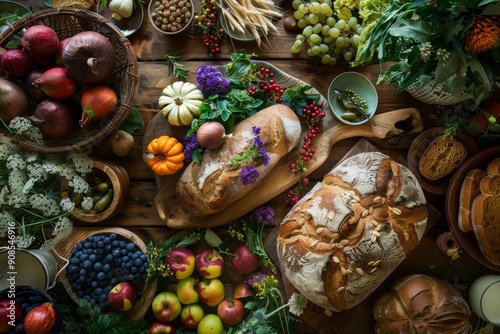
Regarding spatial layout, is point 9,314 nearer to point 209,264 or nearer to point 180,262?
point 180,262

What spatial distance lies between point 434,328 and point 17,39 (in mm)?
1998

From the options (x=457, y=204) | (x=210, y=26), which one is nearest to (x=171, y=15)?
(x=210, y=26)

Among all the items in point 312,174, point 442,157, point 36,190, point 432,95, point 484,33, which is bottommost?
point 36,190

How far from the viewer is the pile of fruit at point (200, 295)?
1.90 metres

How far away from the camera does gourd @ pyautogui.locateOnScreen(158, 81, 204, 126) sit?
1.91 metres

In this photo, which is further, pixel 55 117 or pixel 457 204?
pixel 457 204

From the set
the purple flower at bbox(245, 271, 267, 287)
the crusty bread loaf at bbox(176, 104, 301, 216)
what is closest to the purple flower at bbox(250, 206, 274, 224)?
the crusty bread loaf at bbox(176, 104, 301, 216)

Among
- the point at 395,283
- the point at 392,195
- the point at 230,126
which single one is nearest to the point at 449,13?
the point at 392,195

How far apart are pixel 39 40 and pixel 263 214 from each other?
1127mm

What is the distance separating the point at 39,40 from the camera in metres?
1.74

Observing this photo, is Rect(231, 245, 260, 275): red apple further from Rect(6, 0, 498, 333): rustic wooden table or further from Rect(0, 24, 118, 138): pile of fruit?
Rect(0, 24, 118, 138): pile of fruit

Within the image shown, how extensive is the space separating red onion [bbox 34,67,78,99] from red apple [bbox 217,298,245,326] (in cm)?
106

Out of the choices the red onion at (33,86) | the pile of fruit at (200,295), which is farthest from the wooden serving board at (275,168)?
the red onion at (33,86)

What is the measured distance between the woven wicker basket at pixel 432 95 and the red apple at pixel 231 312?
1147 mm
